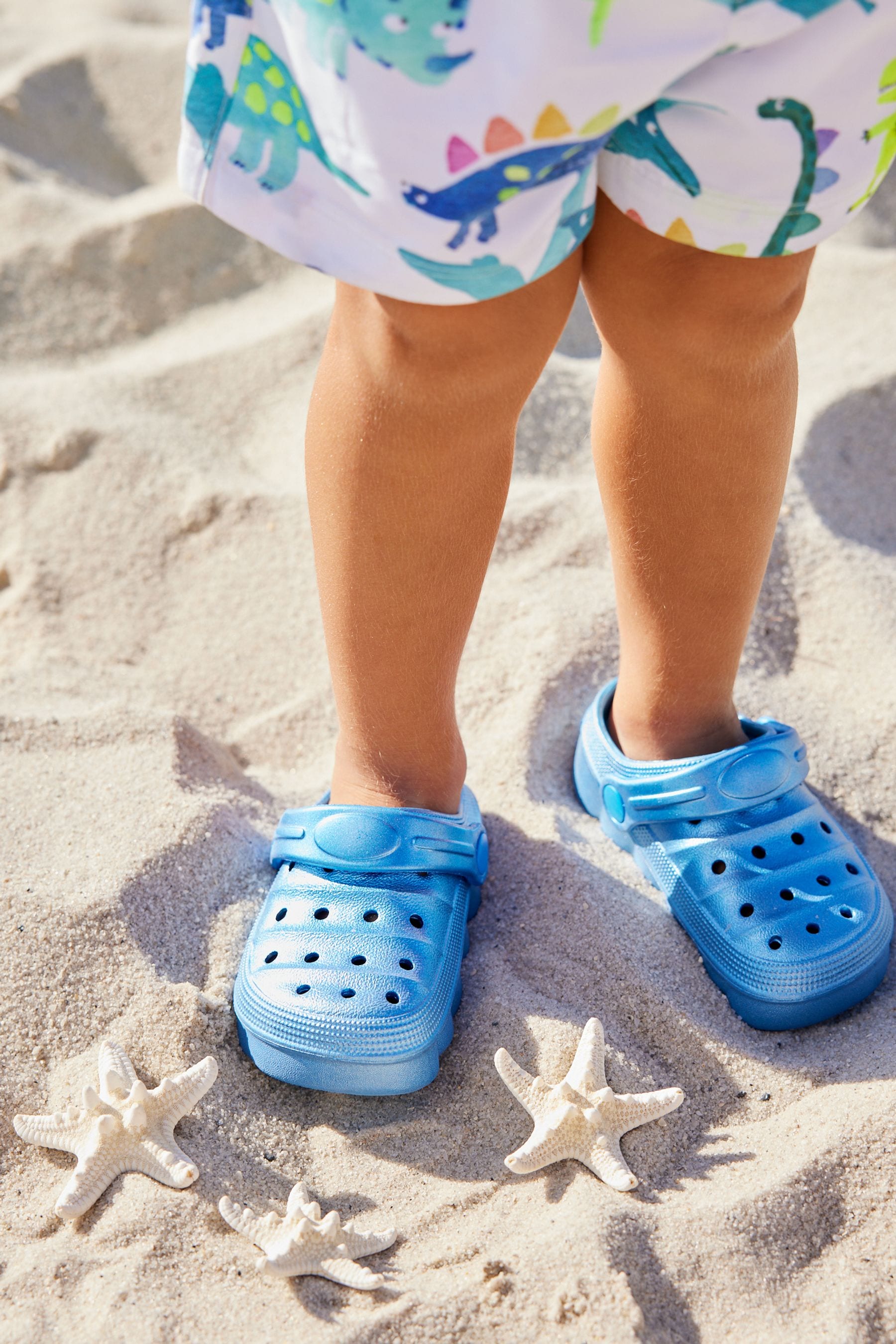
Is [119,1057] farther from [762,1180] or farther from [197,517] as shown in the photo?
[197,517]

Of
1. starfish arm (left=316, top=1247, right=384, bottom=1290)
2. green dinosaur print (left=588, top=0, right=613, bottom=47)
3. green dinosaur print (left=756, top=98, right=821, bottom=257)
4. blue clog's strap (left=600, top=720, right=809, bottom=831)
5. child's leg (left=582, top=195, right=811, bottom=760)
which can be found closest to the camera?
green dinosaur print (left=588, top=0, right=613, bottom=47)

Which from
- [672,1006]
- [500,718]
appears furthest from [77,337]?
[672,1006]

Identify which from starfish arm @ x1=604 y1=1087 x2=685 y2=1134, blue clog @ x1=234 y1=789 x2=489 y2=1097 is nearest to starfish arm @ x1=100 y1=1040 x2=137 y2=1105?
blue clog @ x1=234 y1=789 x2=489 y2=1097

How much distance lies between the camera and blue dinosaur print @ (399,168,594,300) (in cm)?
96

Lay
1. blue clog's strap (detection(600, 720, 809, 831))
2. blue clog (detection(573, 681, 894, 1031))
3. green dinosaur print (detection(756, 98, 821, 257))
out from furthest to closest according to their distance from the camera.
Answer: blue clog's strap (detection(600, 720, 809, 831)), blue clog (detection(573, 681, 894, 1031)), green dinosaur print (detection(756, 98, 821, 257))

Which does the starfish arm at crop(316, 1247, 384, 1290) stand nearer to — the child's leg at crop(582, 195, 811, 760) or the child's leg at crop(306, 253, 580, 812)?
the child's leg at crop(306, 253, 580, 812)

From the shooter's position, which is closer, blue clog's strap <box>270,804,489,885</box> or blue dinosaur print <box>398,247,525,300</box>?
blue dinosaur print <box>398,247,525,300</box>

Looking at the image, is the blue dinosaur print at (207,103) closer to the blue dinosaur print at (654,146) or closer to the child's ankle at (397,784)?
the blue dinosaur print at (654,146)

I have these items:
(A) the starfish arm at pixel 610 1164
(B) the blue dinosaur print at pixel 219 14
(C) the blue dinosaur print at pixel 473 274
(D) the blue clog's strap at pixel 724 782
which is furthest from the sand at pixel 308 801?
(B) the blue dinosaur print at pixel 219 14

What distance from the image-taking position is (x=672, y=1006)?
53.9 inches

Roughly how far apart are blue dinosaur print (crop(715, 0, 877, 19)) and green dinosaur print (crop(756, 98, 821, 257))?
2.7 inches

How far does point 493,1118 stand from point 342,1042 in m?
0.20

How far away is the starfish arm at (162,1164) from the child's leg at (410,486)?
493mm

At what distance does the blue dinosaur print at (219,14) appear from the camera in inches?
37.5
